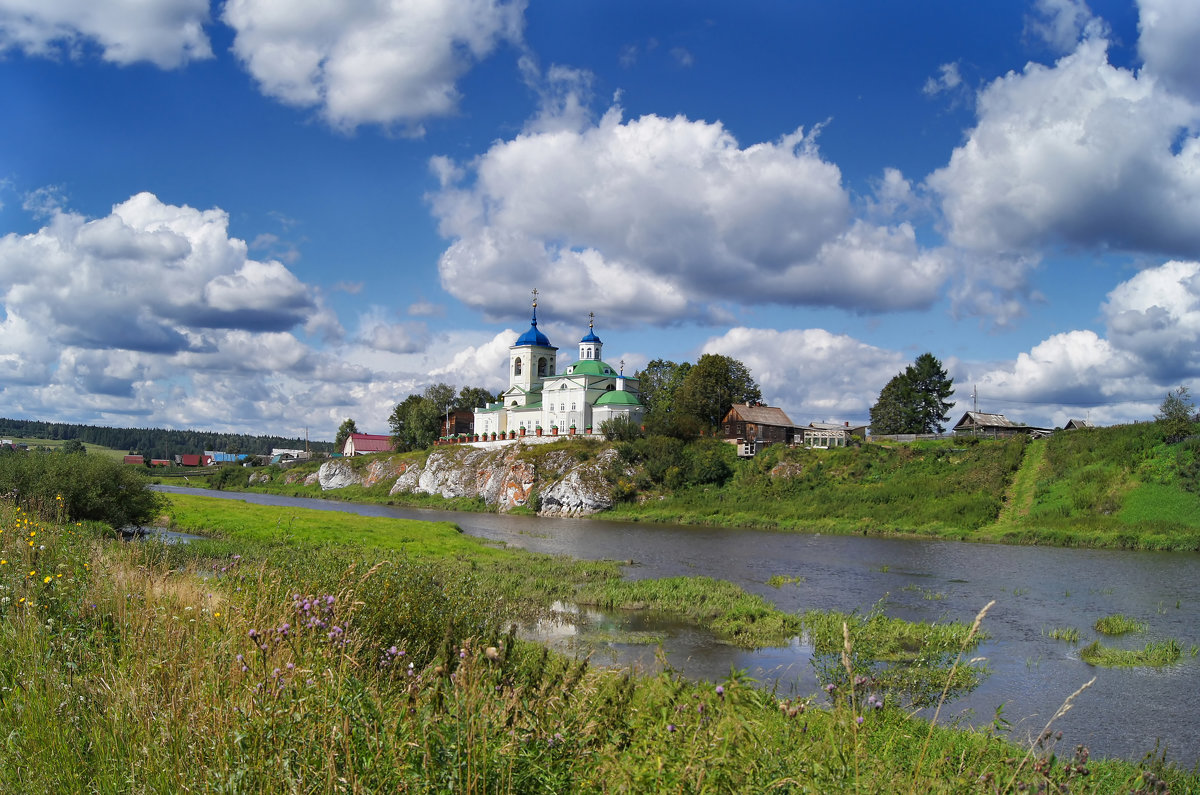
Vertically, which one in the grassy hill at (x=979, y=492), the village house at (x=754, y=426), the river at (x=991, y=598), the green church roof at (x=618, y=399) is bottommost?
the river at (x=991, y=598)

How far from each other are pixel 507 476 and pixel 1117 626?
59.1m

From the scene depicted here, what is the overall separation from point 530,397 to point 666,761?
98.2m

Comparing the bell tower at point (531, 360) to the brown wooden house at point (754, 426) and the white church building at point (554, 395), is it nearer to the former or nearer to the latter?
the white church building at point (554, 395)

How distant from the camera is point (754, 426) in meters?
80.2

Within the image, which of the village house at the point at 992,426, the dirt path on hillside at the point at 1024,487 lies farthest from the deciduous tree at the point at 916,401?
the dirt path on hillside at the point at 1024,487

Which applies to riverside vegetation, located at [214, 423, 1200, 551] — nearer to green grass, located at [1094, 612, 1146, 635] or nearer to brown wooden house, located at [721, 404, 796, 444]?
→ brown wooden house, located at [721, 404, 796, 444]

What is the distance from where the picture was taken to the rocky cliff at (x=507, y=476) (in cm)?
6800

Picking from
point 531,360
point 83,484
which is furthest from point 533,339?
point 83,484

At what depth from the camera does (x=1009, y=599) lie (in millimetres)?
25469

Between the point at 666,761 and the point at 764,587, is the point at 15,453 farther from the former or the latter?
the point at 666,761

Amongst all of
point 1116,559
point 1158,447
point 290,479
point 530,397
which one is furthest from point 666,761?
point 290,479

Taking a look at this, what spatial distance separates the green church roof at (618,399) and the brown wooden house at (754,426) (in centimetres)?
1184

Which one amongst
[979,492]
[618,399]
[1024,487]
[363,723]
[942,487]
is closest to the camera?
[363,723]

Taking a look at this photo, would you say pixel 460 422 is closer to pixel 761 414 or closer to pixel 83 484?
pixel 761 414
